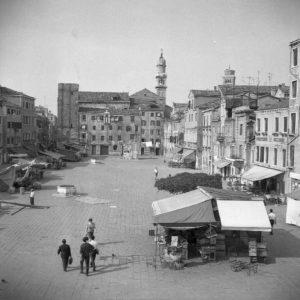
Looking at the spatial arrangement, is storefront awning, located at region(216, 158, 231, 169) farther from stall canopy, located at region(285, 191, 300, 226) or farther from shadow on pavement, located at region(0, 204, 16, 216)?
shadow on pavement, located at region(0, 204, 16, 216)

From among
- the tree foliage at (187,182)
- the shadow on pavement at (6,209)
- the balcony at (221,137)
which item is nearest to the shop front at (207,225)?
the tree foliage at (187,182)

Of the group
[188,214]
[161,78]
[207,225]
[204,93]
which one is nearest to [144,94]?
[161,78]

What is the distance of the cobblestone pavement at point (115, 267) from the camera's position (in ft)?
Result: 45.1

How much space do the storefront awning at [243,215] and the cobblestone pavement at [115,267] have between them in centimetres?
143

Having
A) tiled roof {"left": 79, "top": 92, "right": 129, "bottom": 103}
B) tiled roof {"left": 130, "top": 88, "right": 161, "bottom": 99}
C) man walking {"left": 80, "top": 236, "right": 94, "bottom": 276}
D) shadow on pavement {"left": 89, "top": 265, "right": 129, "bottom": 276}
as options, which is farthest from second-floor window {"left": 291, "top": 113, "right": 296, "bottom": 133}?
tiled roof {"left": 130, "top": 88, "right": 161, "bottom": 99}

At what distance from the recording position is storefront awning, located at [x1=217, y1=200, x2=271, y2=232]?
16797 millimetres

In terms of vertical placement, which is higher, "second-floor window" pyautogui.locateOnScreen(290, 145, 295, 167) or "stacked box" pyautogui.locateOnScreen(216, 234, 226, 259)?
"second-floor window" pyautogui.locateOnScreen(290, 145, 295, 167)

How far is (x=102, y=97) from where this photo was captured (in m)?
104

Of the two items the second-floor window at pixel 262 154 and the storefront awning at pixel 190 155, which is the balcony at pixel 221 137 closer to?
the second-floor window at pixel 262 154

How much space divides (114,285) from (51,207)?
15.2m

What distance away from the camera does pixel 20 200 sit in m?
31.2

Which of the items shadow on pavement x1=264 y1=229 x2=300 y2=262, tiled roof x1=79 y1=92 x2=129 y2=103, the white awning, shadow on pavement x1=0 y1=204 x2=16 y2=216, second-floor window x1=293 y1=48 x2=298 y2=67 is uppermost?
tiled roof x1=79 y1=92 x2=129 y2=103

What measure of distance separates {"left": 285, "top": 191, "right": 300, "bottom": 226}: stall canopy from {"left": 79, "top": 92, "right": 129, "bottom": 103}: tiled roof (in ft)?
267

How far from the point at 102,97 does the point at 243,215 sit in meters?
89.5
